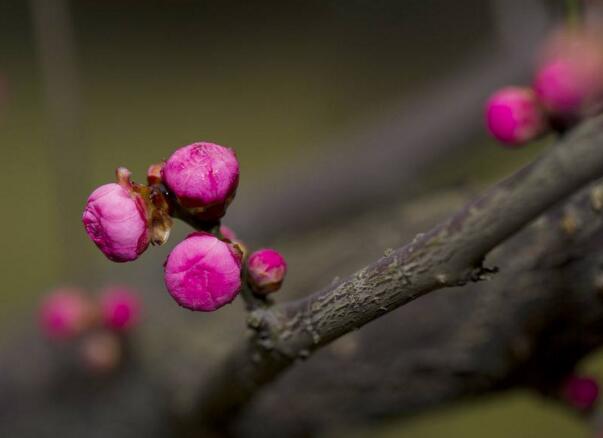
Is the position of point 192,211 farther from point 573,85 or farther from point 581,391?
point 581,391

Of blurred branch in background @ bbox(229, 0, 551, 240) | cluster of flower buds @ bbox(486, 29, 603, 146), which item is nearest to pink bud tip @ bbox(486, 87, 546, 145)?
cluster of flower buds @ bbox(486, 29, 603, 146)

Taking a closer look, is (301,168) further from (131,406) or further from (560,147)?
(560,147)

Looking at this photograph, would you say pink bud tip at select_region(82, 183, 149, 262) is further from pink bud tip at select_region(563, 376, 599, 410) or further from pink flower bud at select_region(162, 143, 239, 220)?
pink bud tip at select_region(563, 376, 599, 410)

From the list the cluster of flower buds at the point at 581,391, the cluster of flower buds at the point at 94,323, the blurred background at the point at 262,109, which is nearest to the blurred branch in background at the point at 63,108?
the blurred background at the point at 262,109

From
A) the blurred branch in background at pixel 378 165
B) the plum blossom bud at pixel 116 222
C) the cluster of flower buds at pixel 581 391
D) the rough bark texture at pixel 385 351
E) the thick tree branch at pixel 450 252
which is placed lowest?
the cluster of flower buds at pixel 581 391

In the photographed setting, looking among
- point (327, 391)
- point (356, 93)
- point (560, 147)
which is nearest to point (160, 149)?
point (356, 93)

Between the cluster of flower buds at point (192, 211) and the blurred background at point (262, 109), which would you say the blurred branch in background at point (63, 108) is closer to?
the blurred background at point (262, 109)

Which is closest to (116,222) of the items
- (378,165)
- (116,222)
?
(116,222)
